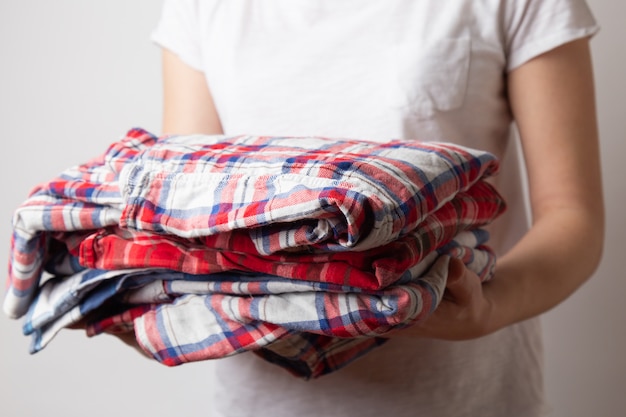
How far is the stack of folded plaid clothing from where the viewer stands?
0.46m

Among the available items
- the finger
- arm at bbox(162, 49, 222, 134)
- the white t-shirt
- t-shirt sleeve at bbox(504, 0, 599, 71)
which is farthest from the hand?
arm at bbox(162, 49, 222, 134)

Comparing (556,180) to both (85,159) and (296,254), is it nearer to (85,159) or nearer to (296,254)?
(296,254)

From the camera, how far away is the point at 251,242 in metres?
0.49

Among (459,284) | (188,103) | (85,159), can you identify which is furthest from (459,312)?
(85,159)

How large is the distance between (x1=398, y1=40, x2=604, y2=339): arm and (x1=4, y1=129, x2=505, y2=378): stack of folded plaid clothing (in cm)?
7

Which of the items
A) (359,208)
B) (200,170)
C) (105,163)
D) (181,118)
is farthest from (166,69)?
(359,208)

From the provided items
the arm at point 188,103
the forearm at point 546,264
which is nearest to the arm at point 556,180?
the forearm at point 546,264

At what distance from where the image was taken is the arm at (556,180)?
70 centimetres

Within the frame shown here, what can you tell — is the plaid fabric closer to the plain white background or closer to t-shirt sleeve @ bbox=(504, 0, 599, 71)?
t-shirt sleeve @ bbox=(504, 0, 599, 71)

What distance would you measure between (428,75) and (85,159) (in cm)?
Answer: 75

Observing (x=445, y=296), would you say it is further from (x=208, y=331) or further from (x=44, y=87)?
(x=44, y=87)

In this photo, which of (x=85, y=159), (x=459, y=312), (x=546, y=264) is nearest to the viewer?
(x=459, y=312)

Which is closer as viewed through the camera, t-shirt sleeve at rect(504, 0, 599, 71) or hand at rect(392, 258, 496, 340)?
hand at rect(392, 258, 496, 340)

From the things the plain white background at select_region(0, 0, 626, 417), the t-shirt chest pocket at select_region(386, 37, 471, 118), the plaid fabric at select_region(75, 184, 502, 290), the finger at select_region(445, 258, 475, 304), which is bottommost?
the plain white background at select_region(0, 0, 626, 417)
